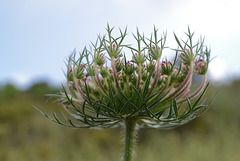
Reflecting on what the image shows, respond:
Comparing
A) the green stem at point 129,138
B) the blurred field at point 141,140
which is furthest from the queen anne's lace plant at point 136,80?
the blurred field at point 141,140

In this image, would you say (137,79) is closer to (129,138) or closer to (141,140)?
(129,138)

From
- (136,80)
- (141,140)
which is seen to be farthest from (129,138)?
(141,140)

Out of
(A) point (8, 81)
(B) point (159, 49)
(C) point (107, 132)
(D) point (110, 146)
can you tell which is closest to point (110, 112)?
(B) point (159, 49)

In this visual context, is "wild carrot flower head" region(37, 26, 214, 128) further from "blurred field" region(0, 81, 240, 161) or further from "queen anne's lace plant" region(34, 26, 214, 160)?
"blurred field" region(0, 81, 240, 161)

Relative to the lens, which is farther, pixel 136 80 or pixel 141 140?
pixel 141 140

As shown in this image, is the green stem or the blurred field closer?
the green stem

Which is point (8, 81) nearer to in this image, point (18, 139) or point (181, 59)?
point (18, 139)

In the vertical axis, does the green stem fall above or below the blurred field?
above

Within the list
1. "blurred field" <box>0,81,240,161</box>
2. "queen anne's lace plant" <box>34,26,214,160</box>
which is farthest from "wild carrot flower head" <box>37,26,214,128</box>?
"blurred field" <box>0,81,240,161</box>
